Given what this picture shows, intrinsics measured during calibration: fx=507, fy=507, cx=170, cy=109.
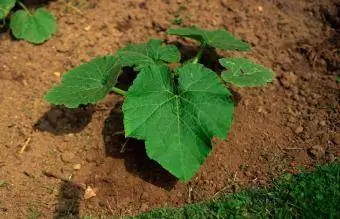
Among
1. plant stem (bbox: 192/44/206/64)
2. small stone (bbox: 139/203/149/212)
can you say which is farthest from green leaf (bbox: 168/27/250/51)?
small stone (bbox: 139/203/149/212)

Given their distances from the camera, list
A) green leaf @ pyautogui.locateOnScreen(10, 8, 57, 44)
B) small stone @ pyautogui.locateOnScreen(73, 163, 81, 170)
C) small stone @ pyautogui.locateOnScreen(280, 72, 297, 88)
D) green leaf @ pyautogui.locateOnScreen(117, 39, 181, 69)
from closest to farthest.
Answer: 1. small stone @ pyautogui.locateOnScreen(73, 163, 81, 170)
2. green leaf @ pyautogui.locateOnScreen(117, 39, 181, 69)
3. small stone @ pyautogui.locateOnScreen(280, 72, 297, 88)
4. green leaf @ pyautogui.locateOnScreen(10, 8, 57, 44)

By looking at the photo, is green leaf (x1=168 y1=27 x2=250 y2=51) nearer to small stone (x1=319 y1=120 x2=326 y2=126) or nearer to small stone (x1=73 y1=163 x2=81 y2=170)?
small stone (x1=319 y1=120 x2=326 y2=126)

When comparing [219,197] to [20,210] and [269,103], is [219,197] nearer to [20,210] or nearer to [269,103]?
[269,103]

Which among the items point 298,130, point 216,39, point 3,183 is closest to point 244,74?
point 216,39

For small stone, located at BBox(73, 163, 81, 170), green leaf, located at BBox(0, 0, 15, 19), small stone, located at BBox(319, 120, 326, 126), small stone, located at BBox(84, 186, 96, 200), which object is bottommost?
small stone, located at BBox(84, 186, 96, 200)

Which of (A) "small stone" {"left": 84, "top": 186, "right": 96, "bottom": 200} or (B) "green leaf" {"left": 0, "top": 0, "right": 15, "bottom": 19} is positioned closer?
(A) "small stone" {"left": 84, "top": 186, "right": 96, "bottom": 200}

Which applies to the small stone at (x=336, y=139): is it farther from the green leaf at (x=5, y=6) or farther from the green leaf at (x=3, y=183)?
the green leaf at (x=5, y=6)

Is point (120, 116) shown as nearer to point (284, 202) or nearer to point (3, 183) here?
point (3, 183)

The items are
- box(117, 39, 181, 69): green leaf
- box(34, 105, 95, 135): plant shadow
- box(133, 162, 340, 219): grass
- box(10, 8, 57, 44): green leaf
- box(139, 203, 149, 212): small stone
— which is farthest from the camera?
box(10, 8, 57, 44): green leaf
